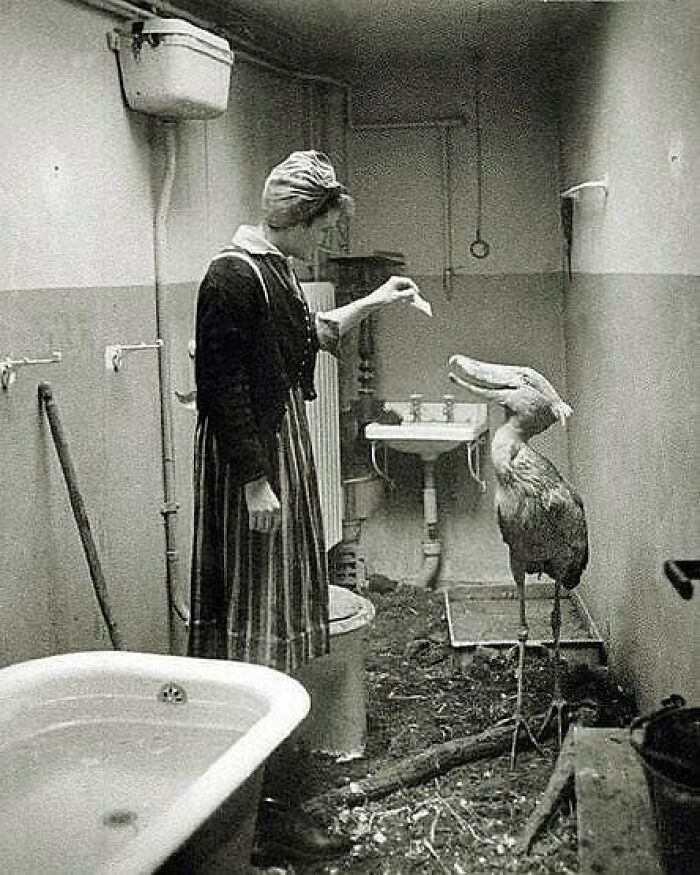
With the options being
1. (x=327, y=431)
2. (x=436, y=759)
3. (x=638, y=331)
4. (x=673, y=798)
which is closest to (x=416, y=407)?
(x=327, y=431)

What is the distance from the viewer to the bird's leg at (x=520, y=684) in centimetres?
201

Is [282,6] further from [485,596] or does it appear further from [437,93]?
[485,596]

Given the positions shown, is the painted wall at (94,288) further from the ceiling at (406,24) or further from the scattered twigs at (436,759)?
the scattered twigs at (436,759)

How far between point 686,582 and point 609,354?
30.0 inches

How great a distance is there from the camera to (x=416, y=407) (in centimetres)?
202

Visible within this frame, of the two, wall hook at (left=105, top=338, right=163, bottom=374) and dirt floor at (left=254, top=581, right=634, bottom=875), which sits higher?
wall hook at (left=105, top=338, right=163, bottom=374)

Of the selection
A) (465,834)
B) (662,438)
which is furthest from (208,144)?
(465,834)

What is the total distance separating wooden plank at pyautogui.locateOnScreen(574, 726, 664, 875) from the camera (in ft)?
4.63

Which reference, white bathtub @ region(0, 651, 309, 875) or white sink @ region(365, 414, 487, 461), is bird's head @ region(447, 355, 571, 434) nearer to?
white sink @ region(365, 414, 487, 461)

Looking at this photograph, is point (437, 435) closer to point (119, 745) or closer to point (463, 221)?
point (463, 221)

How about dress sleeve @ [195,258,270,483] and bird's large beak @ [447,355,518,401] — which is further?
bird's large beak @ [447,355,518,401]

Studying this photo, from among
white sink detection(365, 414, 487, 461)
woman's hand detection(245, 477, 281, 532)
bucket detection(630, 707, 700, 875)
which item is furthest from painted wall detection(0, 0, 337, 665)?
bucket detection(630, 707, 700, 875)

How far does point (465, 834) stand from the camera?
1.86 metres

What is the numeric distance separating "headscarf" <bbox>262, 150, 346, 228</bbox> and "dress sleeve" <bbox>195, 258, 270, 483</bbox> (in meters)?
0.11
